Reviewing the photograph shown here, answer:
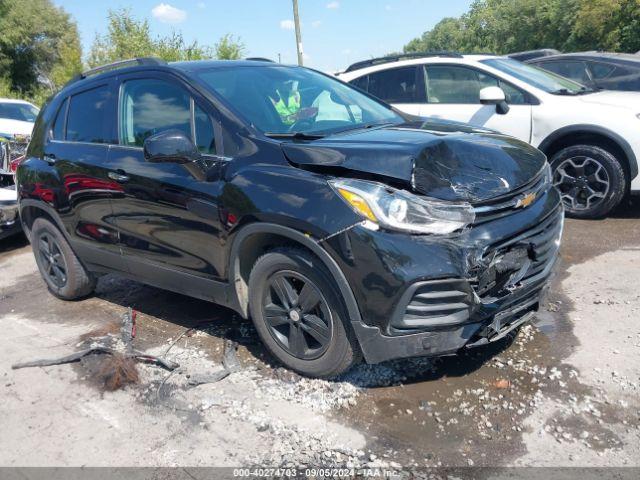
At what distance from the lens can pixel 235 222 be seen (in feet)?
11.4

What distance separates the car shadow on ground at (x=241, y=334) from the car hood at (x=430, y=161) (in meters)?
1.12

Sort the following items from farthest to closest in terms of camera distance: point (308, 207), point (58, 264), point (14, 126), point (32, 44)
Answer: point (32, 44)
point (14, 126)
point (58, 264)
point (308, 207)

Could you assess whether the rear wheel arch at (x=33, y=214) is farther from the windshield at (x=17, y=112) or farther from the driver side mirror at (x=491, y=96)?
the windshield at (x=17, y=112)

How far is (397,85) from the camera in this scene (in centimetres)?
735

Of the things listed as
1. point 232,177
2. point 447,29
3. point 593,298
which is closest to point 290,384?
point 232,177

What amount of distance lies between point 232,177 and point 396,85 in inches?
173

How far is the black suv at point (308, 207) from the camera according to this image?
2965 mm

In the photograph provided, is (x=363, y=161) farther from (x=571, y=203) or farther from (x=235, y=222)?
(x=571, y=203)

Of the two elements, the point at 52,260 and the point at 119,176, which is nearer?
the point at 119,176

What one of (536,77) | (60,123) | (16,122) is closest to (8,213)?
(60,123)

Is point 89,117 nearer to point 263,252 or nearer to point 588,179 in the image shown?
point 263,252

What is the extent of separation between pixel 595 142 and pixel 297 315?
4.27 meters

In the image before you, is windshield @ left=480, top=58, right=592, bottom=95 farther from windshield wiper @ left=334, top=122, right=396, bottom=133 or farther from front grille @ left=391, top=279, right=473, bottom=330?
front grille @ left=391, top=279, right=473, bottom=330

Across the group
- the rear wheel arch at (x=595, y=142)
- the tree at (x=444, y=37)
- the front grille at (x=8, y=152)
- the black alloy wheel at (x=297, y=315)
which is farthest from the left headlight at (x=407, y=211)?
the tree at (x=444, y=37)
